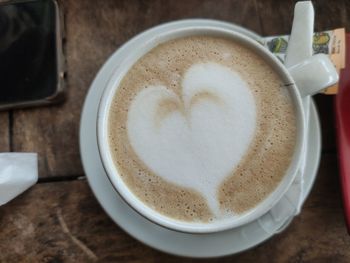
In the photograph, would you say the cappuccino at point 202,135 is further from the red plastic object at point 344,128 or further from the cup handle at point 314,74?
the red plastic object at point 344,128

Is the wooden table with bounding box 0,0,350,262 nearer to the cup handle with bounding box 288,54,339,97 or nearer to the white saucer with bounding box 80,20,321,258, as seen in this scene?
the white saucer with bounding box 80,20,321,258

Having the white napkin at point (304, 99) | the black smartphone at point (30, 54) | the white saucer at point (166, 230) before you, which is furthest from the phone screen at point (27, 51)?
the white napkin at point (304, 99)

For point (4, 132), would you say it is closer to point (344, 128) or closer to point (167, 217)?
point (167, 217)

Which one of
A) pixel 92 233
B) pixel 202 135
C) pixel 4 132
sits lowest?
pixel 92 233

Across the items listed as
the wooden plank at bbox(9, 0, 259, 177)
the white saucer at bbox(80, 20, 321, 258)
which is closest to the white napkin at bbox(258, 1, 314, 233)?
the white saucer at bbox(80, 20, 321, 258)

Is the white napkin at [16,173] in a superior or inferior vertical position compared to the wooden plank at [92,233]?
superior

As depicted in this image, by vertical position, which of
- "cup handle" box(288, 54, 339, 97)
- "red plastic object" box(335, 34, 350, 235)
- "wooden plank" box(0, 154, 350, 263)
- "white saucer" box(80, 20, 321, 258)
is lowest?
"wooden plank" box(0, 154, 350, 263)

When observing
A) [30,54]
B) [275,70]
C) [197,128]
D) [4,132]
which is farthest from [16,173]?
[275,70]
